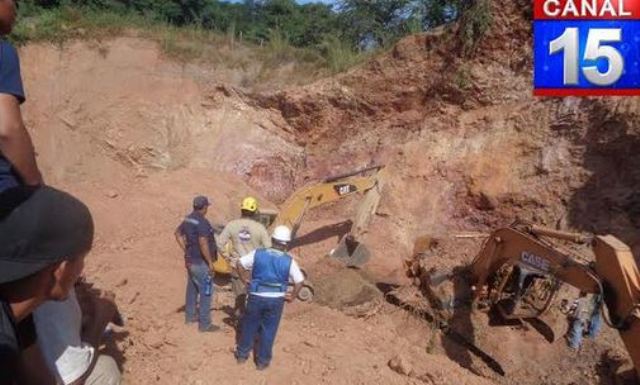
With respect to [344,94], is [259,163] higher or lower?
lower

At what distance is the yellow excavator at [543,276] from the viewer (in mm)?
5719

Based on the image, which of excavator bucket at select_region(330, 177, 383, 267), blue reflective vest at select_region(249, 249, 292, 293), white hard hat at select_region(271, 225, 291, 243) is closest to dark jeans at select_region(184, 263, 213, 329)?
blue reflective vest at select_region(249, 249, 292, 293)

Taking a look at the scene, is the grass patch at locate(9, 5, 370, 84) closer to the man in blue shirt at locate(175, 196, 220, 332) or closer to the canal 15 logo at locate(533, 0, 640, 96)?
the canal 15 logo at locate(533, 0, 640, 96)

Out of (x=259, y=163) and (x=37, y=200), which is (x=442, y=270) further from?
(x=37, y=200)

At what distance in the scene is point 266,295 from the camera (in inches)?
256

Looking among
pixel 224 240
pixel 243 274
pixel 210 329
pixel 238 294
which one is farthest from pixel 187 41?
pixel 210 329

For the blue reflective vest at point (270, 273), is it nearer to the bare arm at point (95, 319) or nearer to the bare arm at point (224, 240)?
the bare arm at point (224, 240)

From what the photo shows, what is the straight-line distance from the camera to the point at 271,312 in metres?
6.61

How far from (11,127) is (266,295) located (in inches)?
156

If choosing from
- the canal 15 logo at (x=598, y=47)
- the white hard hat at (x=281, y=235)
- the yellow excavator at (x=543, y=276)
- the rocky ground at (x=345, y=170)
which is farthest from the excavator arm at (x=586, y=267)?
the canal 15 logo at (x=598, y=47)

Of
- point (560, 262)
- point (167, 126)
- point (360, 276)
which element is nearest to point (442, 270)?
point (360, 276)

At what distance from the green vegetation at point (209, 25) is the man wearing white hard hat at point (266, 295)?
7.76 metres

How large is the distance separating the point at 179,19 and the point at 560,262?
69.8 ft

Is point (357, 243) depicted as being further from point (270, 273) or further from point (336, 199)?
point (270, 273)
